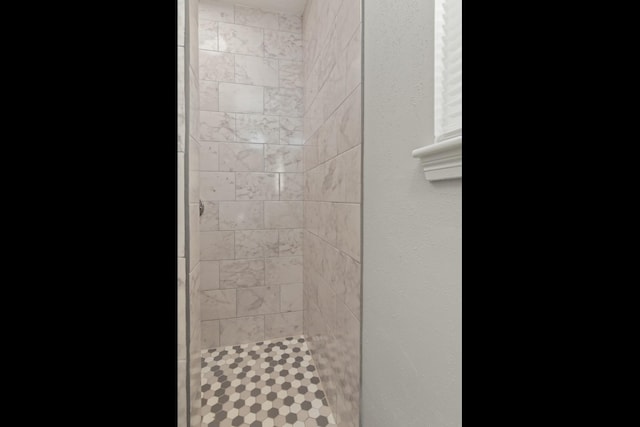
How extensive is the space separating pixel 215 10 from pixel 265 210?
1.40m

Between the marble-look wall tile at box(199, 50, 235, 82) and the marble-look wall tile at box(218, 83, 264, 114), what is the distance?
0.06 m

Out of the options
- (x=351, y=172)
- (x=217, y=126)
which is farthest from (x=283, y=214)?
(x=351, y=172)

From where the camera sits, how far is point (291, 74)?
2.23 metres

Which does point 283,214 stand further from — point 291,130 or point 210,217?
point 291,130

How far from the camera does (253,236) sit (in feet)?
7.22

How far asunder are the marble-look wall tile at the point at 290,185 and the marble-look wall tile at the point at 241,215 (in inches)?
7.5

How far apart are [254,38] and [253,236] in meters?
1.40

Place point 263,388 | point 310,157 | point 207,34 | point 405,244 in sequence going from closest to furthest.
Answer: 1. point 405,244
2. point 263,388
3. point 310,157
4. point 207,34

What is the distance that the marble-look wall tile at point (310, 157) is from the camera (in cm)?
179
